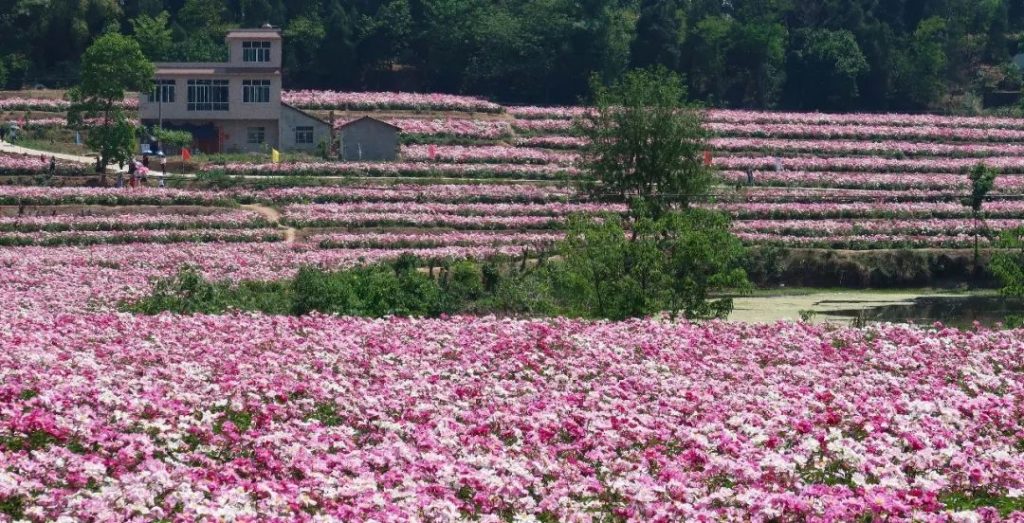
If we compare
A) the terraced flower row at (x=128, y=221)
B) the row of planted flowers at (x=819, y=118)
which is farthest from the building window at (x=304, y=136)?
the terraced flower row at (x=128, y=221)

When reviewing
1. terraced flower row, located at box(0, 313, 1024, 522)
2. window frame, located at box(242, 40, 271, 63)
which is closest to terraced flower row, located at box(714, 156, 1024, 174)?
window frame, located at box(242, 40, 271, 63)

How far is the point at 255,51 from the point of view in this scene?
84500mm

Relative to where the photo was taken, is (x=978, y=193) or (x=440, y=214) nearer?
(x=440, y=214)

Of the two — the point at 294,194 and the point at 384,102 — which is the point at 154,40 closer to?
the point at 384,102

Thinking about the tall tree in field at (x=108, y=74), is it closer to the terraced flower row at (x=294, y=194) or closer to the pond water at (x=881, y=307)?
the terraced flower row at (x=294, y=194)

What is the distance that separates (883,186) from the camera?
241 feet

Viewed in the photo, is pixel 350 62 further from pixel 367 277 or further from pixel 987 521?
pixel 987 521

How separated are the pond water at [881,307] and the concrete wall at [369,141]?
28203mm

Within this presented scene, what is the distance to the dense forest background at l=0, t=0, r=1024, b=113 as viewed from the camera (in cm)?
9669

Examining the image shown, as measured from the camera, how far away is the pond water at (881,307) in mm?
41438

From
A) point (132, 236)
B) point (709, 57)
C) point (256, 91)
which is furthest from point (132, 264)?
point (709, 57)

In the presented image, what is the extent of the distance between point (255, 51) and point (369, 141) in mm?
11578

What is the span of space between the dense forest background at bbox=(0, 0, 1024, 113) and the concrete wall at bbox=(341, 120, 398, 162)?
2037cm

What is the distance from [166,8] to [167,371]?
95.1m
